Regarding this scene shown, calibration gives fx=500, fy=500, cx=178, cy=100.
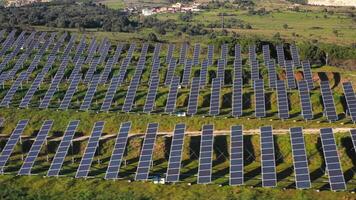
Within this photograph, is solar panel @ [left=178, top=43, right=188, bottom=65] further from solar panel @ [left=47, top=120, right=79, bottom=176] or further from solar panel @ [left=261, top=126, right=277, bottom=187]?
solar panel @ [left=261, top=126, right=277, bottom=187]

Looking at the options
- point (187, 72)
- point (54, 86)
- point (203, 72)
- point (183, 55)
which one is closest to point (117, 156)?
point (54, 86)

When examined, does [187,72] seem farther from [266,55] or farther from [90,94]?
[90,94]

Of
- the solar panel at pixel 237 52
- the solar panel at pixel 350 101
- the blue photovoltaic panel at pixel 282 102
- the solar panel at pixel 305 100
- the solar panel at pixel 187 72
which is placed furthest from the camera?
the solar panel at pixel 237 52

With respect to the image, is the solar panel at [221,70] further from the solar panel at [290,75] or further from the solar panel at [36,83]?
the solar panel at [36,83]

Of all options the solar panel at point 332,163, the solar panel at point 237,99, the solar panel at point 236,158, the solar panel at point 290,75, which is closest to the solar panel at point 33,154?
the solar panel at point 236,158

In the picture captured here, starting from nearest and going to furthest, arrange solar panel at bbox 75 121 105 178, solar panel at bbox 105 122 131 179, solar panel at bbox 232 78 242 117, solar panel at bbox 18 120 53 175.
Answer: solar panel at bbox 105 122 131 179
solar panel at bbox 75 121 105 178
solar panel at bbox 18 120 53 175
solar panel at bbox 232 78 242 117

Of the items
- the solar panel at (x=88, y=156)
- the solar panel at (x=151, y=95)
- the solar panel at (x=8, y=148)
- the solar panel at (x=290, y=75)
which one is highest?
the solar panel at (x=88, y=156)

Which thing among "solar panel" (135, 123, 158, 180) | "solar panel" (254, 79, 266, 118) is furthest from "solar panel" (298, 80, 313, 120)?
"solar panel" (135, 123, 158, 180)
